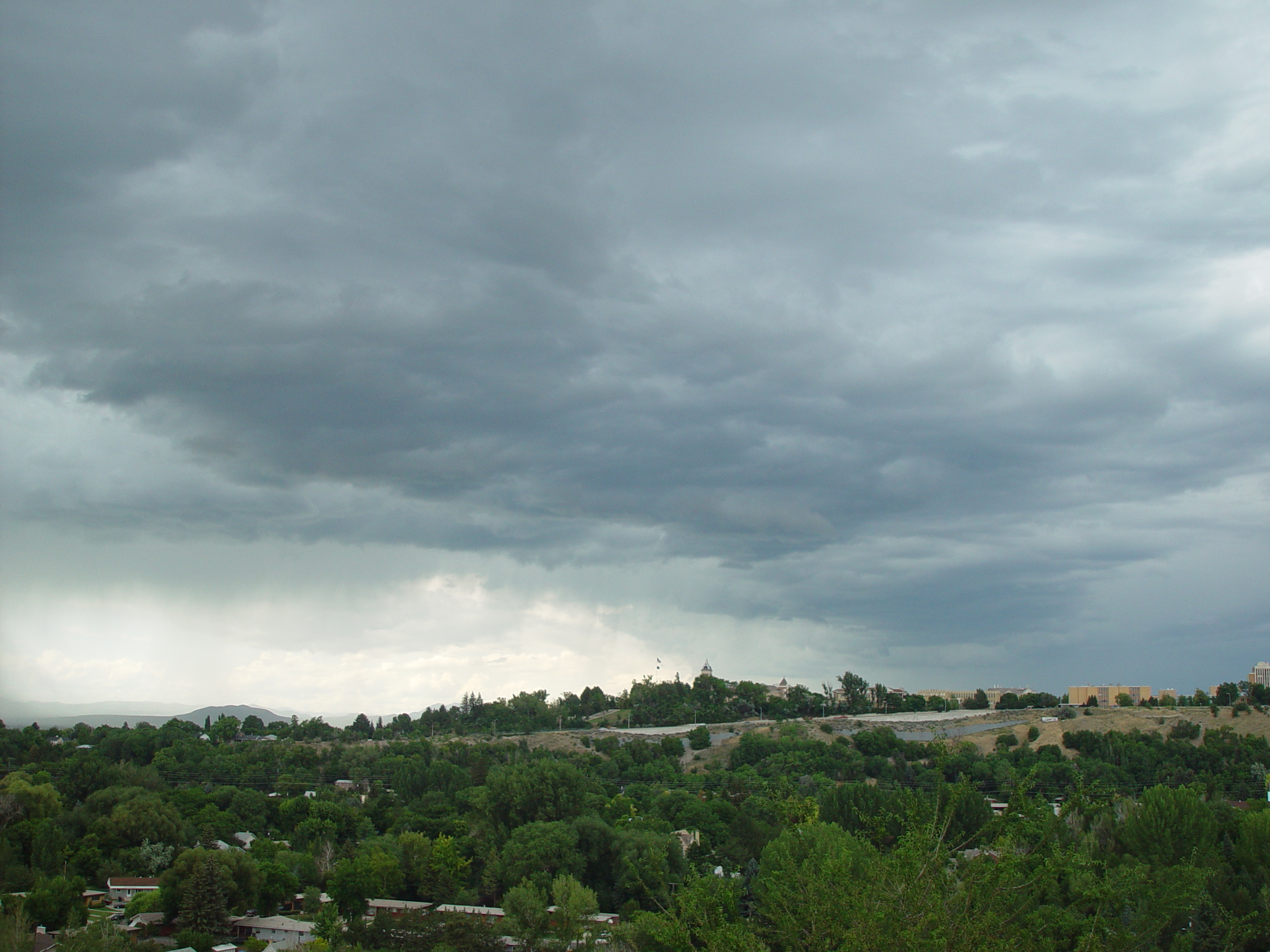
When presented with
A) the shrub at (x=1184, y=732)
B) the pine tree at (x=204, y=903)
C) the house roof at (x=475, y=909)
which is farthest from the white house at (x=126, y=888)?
A: the shrub at (x=1184, y=732)

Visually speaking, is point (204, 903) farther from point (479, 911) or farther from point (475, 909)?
point (479, 911)

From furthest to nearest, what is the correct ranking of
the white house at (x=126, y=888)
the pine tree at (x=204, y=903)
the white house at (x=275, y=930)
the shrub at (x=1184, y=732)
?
the shrub at (x=1184, y=732) < the white house at (x=126, y=888) < the white house at (x=275, y=930) < the pine tree at (x=204, y=903)

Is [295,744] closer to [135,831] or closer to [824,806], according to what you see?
[135,831]

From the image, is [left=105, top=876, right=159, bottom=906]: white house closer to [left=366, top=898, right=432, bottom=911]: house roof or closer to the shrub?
[left=366, top=898, right=432, bottom=911]: house roof

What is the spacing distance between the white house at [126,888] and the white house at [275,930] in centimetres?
854

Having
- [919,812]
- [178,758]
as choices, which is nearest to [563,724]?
[178,758]

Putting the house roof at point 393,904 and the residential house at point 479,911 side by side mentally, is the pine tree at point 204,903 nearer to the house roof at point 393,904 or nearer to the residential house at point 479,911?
the house roof at point 393,904

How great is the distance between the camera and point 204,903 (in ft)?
191

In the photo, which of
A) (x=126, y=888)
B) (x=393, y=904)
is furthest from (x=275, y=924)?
(x=126, y=888)

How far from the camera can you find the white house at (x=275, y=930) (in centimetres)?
5858

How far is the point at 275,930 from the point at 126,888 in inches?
568

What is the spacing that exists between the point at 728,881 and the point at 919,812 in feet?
12.3

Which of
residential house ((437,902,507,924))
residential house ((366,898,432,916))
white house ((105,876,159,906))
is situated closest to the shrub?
residential house ((437,902,507,924))

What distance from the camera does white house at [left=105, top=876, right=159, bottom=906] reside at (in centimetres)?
6550
